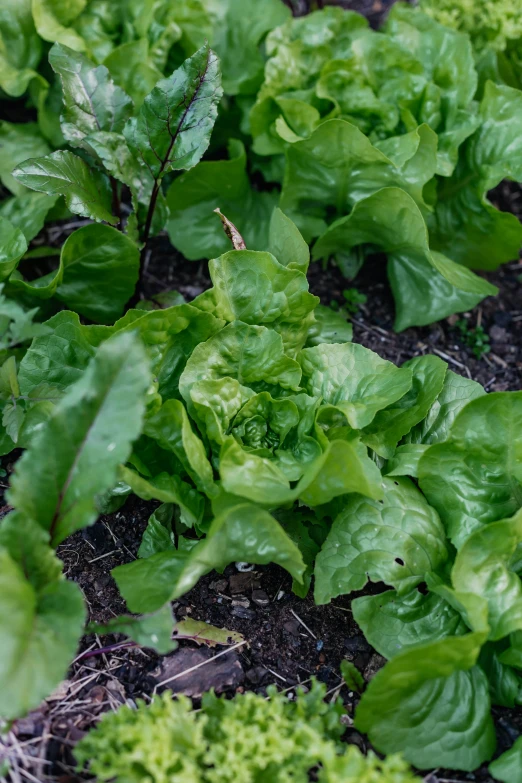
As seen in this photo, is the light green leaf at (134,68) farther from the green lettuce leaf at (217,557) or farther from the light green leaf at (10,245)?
the green lettuce leaf at (217,557)

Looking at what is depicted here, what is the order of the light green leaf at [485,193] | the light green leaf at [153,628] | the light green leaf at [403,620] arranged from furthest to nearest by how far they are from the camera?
→ 1. the light green leaf at [485,193]
2. the light green leaf at [403,620]
3. the light green leaf at [153,628]

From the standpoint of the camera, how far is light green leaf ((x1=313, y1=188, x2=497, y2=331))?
335 centimetres

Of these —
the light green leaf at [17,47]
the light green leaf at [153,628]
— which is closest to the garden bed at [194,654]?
the light green leaf at [153,628]

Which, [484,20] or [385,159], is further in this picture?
[484,20]

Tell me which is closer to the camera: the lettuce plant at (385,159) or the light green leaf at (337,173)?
the light green leaf at (337,173)

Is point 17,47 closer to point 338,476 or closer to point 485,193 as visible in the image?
point 485,193

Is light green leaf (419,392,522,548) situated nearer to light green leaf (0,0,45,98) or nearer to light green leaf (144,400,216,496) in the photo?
light green leaf (144,400,216,496)

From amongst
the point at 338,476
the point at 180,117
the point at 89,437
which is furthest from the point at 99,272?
the point at 338,476

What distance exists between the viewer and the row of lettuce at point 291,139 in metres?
3.28

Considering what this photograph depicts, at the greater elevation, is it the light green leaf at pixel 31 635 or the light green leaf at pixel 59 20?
the light green leaf at pixel 59 20

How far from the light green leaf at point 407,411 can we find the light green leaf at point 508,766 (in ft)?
3.43

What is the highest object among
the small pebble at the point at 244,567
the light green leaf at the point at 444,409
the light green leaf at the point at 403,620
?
the light green leaf at the point at 444,409

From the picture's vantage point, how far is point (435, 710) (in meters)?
2.42

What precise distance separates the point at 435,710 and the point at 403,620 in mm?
305
